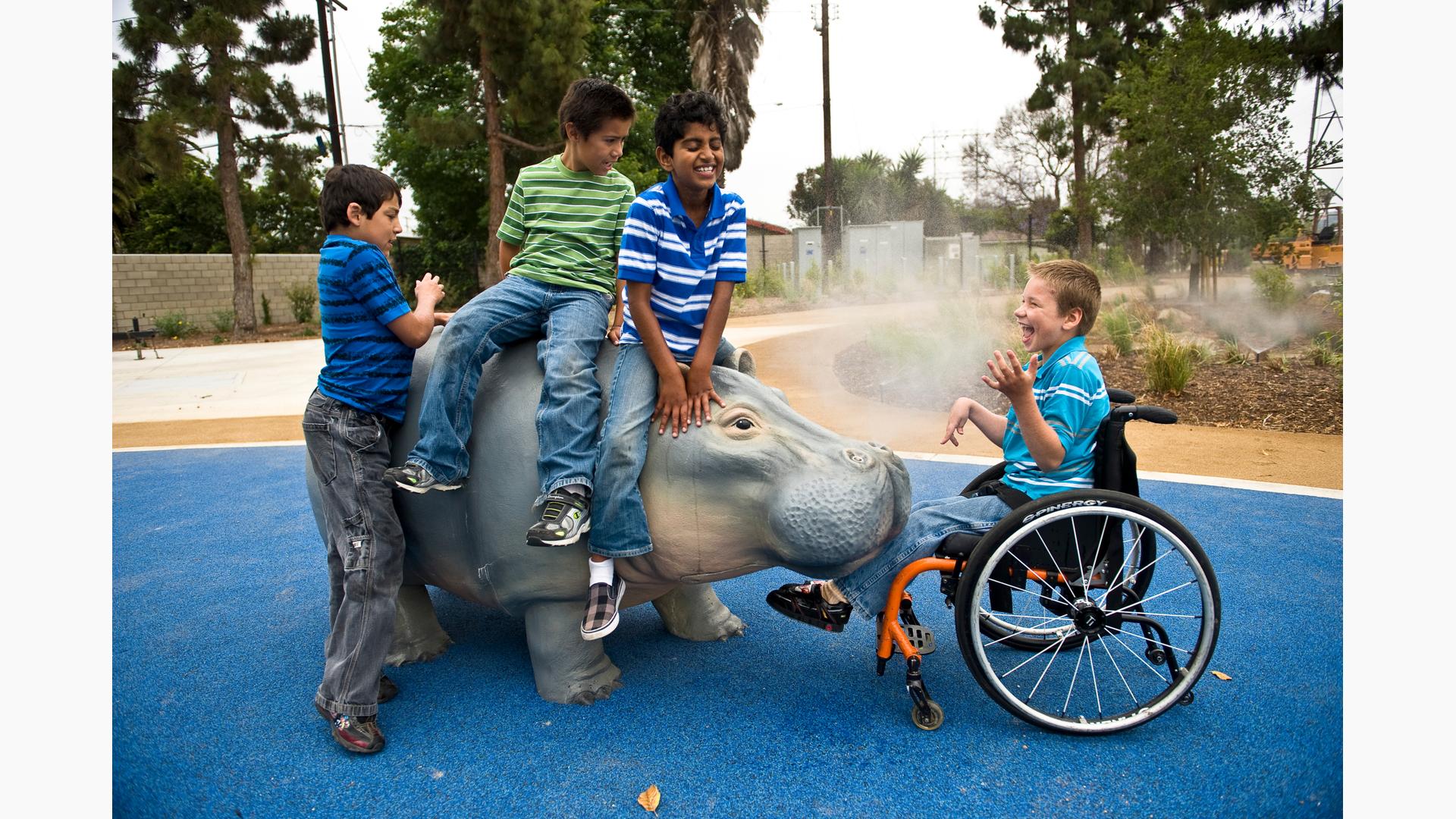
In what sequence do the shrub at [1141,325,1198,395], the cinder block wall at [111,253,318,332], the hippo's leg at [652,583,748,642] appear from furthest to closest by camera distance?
the cinder block wall at [111,253,318,332] < the shrub at [1141,325,1198,395] < the hippo's leg at [652,583,748,642]

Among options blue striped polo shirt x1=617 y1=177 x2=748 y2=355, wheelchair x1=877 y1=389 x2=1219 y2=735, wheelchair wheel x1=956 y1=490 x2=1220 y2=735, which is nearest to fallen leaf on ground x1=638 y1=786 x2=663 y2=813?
wheelchair x1=877 y1=389 x2=1219 y2=735

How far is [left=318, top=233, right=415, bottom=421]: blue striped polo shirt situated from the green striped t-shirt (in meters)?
0.45

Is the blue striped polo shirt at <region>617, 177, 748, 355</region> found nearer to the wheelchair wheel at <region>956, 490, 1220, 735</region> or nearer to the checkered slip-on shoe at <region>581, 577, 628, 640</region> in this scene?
the checkered slip-on shoe at <region>581, 577, 628, 640</region>

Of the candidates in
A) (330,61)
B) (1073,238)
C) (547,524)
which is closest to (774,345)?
(330,61)

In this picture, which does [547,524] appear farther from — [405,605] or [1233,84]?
[1233,84]

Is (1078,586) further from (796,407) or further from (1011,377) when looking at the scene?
(796,407)

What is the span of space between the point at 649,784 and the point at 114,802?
1.44 meters

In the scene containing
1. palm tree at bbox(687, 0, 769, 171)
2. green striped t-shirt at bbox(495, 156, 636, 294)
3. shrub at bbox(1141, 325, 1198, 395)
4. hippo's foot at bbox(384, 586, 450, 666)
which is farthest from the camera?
palm tree at bbox(687, 0, 769, 171)

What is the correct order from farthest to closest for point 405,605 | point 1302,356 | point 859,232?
point 859,232 < point 1302,356 < point 405,605

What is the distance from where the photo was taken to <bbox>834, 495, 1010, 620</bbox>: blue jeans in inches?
104

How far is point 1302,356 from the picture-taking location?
374 inches

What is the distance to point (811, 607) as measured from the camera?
283 cm

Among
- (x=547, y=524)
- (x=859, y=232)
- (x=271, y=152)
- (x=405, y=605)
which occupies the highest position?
(x=271, y=152)

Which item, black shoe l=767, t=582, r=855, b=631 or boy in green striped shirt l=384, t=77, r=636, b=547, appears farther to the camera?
black shoe l=767, t=582, r=855, b=631
